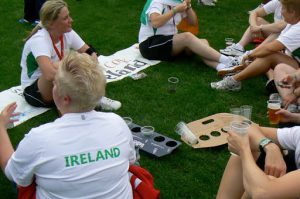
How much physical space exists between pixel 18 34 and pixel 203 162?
421 cm

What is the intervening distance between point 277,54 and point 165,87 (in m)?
1.35

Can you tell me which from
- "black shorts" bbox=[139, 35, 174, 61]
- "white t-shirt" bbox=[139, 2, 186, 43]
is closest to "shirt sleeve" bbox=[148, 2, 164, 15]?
"white t-shirt" bbox=[139, 2, 186, 43]

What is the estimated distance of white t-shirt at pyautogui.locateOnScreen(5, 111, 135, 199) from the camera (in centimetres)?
224

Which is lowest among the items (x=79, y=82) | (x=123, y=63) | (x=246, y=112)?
(x=123, y=63)

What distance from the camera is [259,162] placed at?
2.82 metres

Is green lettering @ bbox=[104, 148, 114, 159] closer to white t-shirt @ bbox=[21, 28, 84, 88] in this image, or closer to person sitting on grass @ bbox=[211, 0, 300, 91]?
white t-shirt @ bbox=[21, 28, 84, 88]

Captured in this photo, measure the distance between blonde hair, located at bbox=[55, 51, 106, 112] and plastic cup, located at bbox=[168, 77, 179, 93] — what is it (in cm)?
282

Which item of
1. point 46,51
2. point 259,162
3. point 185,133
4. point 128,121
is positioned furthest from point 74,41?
point 259,162

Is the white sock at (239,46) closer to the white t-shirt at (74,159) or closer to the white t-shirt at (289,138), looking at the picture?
the white t-shirt at (289,138)

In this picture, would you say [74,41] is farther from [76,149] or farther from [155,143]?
[76,149]

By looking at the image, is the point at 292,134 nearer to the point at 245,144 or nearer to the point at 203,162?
the point at 245,144

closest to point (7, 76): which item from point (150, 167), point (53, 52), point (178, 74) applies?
point (53, 52)

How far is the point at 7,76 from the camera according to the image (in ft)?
18.0

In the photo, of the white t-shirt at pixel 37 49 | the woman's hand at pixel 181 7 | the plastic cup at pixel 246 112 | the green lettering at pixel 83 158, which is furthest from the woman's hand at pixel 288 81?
the green lettering at pixel 83 158
